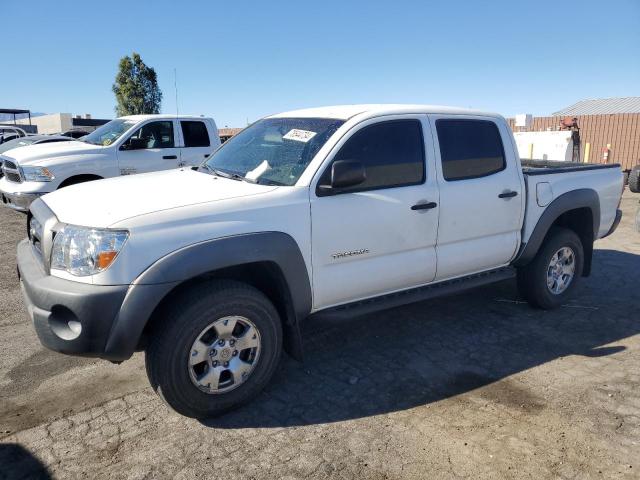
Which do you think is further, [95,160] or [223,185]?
[95,160]

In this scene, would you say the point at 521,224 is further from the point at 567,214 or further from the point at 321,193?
the point at 321,193

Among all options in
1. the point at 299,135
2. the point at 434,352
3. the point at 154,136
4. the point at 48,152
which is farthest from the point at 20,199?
the point at 434,352

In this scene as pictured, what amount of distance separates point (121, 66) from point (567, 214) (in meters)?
28.8

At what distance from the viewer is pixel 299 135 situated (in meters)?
3.68

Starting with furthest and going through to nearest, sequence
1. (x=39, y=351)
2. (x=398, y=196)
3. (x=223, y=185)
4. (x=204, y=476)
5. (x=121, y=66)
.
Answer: (x=121, y=66), (x=39, y=351), (x=398, y=196), (x=223, y=185), (x=204, y=476)

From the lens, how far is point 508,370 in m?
3.76

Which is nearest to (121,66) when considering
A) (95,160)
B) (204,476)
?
(95,160)

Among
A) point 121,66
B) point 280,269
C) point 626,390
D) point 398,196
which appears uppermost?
point 121,66

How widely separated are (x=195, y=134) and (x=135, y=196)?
6175 millimetres

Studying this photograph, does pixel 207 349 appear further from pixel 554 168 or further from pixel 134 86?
pixel 134 86

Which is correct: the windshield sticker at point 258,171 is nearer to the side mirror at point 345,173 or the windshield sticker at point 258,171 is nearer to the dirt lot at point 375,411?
the side mirror at point 345,173

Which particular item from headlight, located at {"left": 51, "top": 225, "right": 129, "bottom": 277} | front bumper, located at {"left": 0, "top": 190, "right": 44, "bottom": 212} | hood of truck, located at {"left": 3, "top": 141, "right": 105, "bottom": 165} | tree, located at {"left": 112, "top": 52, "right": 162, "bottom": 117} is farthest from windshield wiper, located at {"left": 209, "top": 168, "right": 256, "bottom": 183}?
tree, located at {"left": 112, "top": 52, "right": 162, "bottom": 117}

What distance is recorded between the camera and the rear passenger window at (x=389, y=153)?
11.6 feet

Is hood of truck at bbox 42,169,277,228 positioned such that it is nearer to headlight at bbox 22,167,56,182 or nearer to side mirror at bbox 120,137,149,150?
headlight at bbox 22,167,56,182
